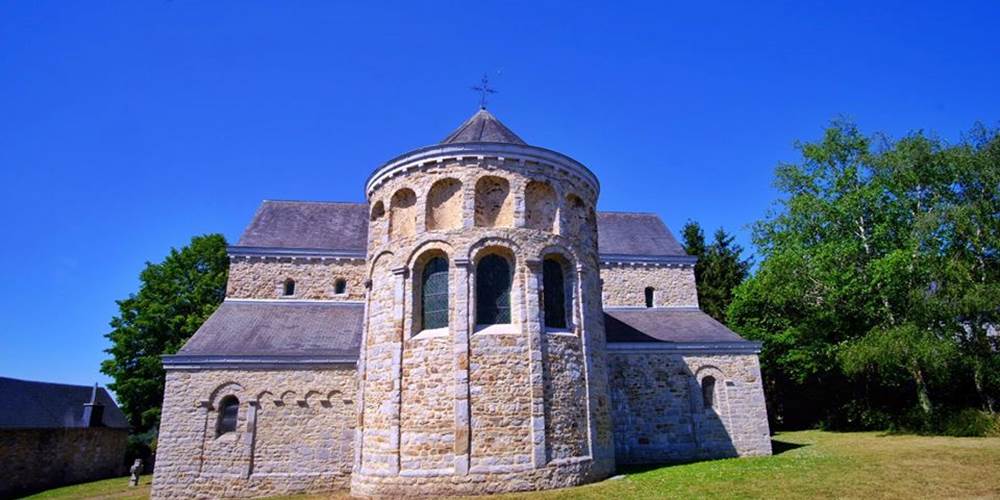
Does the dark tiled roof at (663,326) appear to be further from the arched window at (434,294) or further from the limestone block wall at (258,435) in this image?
the limestone block wall at (258,435)

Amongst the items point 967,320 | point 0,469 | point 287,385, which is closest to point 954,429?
point 967,320

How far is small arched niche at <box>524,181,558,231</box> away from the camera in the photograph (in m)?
13.0

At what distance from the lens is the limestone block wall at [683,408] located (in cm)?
1639

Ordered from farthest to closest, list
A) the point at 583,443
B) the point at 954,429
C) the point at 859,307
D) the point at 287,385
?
the point at 859,307, the point at 954,429, the point at 287,385, the point at 583,443

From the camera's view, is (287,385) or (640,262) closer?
(287,385)

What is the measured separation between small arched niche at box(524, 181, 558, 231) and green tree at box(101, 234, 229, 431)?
1802cm

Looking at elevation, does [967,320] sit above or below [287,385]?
above

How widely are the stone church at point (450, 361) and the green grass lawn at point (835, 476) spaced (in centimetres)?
124

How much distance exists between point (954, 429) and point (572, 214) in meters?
15.6

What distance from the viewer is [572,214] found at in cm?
1373

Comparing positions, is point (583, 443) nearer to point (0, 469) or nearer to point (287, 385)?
point (287, 385)

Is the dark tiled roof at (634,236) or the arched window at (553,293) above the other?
the dark tiled roof at (634,236)

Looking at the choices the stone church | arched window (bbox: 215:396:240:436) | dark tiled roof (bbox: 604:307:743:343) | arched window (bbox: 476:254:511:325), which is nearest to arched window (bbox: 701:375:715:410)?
the stone church

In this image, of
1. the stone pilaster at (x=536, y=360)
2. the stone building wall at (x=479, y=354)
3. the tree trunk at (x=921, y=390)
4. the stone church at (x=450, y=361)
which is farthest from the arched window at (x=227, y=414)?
the tree trunk at (x=921, y=390)
